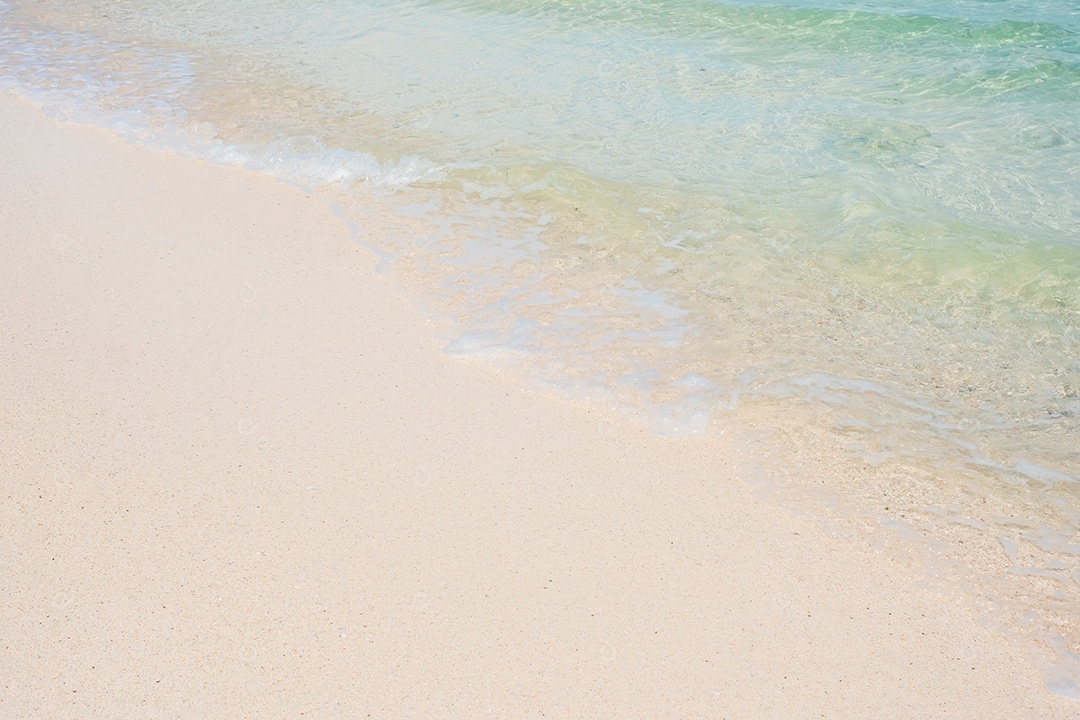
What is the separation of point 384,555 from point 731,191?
393cm

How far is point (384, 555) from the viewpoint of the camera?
3141 mm

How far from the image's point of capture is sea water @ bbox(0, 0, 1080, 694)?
12.7ft

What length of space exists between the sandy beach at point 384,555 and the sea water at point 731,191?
14.0 inches

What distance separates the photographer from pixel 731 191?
616cm

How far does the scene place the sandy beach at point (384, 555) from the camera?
8.81 feet

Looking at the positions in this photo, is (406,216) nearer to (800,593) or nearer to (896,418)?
(896,418)

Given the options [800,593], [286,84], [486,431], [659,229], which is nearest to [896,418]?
[800,593]

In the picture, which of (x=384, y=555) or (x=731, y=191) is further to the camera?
(x=731, y=191)

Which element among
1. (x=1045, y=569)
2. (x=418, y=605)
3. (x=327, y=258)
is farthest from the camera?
(x=327, y=258)

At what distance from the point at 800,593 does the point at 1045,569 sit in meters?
0.89

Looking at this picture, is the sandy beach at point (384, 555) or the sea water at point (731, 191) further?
the sea water at point (731, 191)

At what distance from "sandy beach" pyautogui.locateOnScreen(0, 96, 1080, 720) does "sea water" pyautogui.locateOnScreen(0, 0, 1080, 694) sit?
14.0 inches

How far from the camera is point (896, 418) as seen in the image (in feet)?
12.9

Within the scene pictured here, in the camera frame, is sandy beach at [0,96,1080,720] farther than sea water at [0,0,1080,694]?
No
